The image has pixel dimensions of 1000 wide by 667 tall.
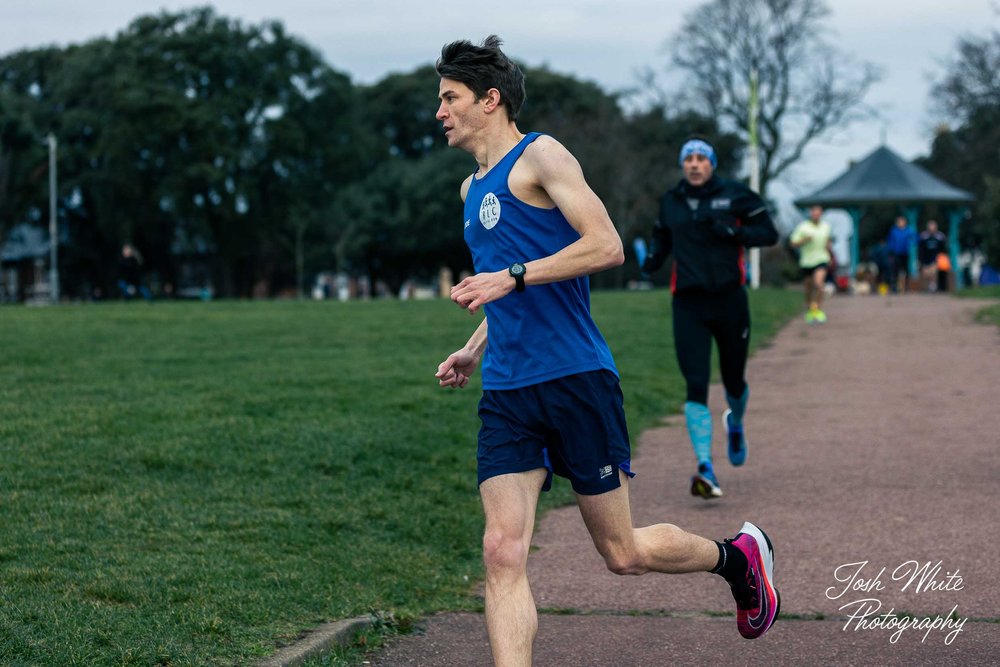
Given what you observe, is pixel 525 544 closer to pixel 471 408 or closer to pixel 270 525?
pixel 270 525

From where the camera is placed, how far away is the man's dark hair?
4172 millimetres

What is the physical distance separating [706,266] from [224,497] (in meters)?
3.07

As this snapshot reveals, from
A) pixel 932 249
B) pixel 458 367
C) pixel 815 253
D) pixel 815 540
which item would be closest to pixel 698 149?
pixel 815 540

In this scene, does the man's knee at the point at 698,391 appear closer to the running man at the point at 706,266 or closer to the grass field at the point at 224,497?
the running man at the point at 706,266

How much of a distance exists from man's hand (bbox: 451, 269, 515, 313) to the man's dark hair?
649 millimetres

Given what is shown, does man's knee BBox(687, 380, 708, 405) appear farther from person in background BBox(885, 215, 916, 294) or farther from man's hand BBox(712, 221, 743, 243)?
person in background BBox(885, 215, 916, 294)

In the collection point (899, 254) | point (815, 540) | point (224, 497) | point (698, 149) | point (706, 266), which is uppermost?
point (899, 254)

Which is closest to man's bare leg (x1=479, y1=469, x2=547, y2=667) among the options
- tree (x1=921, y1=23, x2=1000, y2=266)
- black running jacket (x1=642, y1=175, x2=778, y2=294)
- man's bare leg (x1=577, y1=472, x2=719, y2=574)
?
man's bare leg (x1=577, y1=472, x2=719, y2=574)

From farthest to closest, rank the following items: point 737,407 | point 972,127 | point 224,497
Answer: point 972,127
point 737,407
point 224,497

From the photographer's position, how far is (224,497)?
23.6 feet

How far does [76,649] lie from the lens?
438 centimetres

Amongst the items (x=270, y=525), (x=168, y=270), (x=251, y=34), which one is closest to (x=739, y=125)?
(x=251, y=34)

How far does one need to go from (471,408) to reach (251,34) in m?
49.6

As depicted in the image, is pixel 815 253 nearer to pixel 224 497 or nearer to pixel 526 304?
pixel 224 497
